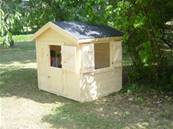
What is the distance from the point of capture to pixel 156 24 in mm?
9836

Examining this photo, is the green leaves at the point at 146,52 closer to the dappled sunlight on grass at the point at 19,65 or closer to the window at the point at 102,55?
the window at the point at 102,55

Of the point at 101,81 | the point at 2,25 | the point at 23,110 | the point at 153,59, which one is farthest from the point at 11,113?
the point at 153,59

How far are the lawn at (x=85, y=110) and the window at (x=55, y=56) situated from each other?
0.93m

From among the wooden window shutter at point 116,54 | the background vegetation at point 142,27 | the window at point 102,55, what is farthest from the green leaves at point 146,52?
the window at point 102,55

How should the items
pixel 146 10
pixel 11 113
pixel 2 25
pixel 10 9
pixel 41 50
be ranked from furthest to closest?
pixel 41 50 < pixel 146 10 < pixel 11 113 < pixel 10 9 < pixel 2 25

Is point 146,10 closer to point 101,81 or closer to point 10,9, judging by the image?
point 101,81

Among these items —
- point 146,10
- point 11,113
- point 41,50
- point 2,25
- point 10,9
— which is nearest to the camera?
point 2,25

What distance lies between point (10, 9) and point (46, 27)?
12.2 ft

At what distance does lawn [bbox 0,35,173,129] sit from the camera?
743 centimetres

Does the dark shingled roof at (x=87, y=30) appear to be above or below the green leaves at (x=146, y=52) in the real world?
above

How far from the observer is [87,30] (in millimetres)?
9656

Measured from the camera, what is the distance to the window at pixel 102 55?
10.2 m

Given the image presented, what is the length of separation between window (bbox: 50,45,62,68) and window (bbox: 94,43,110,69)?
111 cm

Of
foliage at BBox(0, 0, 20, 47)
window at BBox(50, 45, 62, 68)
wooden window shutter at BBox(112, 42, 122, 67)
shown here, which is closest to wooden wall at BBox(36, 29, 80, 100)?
window at BBox(50, 45, 62, 68)
